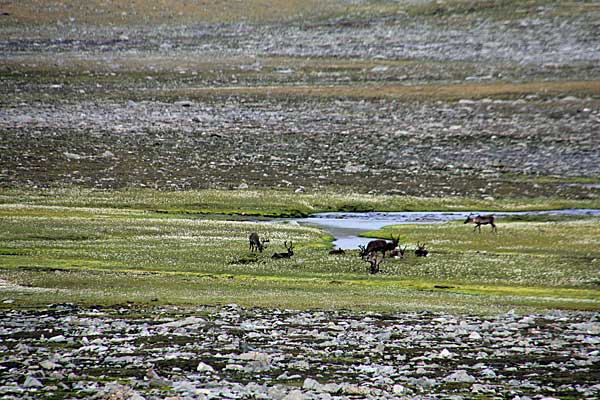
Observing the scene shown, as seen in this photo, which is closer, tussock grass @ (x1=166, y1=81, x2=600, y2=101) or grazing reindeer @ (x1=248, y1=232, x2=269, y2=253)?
grazing reindeer @ (x1=248, y1=232, x2=269, y2=253)

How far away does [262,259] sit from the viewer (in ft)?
127

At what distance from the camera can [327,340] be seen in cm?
2111

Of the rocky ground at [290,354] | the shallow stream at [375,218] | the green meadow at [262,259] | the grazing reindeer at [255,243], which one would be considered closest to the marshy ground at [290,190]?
the rocky ground at [290,354]

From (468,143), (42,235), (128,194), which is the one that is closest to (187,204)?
(128,194)

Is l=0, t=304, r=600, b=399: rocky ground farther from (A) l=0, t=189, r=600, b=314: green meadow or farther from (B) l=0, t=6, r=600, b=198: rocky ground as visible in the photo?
(B) l=0, t=6, r=600, b=198: rocky ground

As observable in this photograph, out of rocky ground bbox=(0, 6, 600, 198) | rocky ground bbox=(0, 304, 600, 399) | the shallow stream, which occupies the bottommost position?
rocky ground bbox=(0, 304, 600, 399)

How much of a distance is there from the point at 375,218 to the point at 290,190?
30.0 ft

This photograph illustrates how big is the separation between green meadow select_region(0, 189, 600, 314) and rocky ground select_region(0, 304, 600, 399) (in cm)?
Answer: 289

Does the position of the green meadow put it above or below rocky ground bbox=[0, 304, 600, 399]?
above

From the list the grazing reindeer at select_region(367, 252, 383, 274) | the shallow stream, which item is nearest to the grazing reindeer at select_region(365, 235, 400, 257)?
the grazing reindeer at select_region(367, 252, 383, 274)

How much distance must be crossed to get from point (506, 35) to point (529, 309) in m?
91.7

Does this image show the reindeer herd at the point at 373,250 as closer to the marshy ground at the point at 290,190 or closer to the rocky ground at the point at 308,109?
the marshy ground at the point at 290,190

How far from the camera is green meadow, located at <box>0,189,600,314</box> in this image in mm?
29234

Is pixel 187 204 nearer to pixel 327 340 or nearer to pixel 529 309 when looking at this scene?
pixel 529 309
